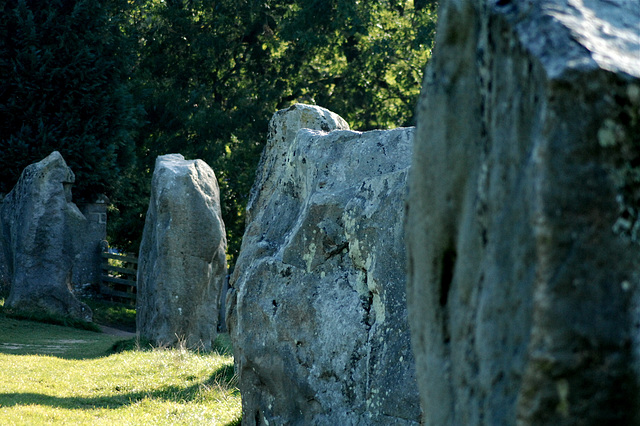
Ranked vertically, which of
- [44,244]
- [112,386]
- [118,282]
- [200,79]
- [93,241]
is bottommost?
[118,282]

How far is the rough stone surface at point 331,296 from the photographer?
167 inches

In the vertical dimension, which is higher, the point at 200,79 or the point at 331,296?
the point at 331,296

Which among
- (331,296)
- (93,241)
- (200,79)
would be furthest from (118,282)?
(331,296)

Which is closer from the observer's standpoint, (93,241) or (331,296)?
(331,296)

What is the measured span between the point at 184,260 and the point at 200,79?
38.2ft

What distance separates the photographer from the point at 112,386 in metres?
7.55

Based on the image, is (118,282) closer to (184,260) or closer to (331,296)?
(184,260)

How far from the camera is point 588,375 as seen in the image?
1.21 meters

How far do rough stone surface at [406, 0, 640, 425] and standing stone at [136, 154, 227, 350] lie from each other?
29.3 feet

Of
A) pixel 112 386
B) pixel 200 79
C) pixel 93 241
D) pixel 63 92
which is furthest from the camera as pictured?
pixel 200 79

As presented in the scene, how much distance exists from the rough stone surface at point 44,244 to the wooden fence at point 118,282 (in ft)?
9.97

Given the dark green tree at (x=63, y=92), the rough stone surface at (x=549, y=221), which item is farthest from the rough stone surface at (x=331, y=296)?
the dark green tree at (x=63, y=92)

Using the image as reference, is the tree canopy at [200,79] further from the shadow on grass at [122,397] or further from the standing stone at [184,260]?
the shadow on grass at [122,397]

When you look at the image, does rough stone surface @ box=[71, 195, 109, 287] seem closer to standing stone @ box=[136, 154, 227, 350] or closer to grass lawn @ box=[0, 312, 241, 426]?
grass lawn @ box=[0, 312, 241, 426]
